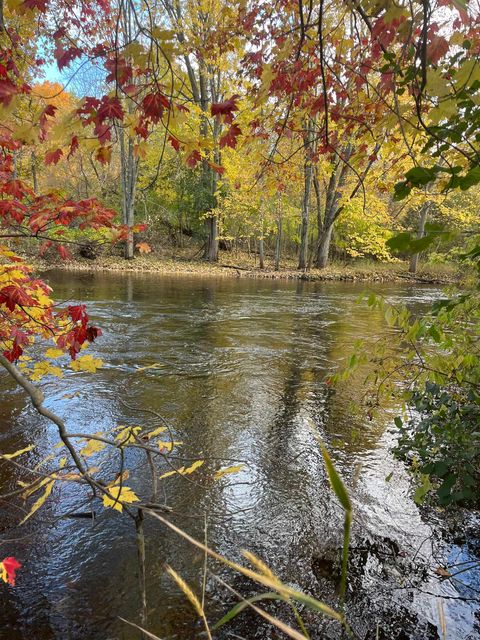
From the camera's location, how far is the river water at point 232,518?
7.11 ft

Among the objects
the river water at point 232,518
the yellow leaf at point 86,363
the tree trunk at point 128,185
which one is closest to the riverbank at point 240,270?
the tree trunk at point 128,185

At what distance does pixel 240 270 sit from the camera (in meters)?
21.6

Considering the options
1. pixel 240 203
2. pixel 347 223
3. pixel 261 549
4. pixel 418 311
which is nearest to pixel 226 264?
pixel 240 203

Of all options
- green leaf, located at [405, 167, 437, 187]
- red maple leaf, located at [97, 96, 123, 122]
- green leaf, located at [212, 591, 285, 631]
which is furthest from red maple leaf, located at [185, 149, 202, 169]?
green leaf, located at [212, 591, 285, 631]

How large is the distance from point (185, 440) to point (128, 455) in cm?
57

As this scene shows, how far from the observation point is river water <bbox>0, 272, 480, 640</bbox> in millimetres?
2166

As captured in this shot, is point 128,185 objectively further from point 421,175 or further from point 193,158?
point 421,175

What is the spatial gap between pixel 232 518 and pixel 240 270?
1914 cm

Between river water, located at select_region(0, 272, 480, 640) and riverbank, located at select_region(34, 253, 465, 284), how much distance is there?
46.8 ft

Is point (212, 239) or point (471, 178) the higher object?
point (471, 178)

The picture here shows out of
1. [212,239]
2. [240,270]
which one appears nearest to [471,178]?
[240,270]

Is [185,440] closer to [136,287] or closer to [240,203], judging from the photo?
[136,287]

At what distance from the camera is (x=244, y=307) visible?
1147cm

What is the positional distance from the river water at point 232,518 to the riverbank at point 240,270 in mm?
14254
